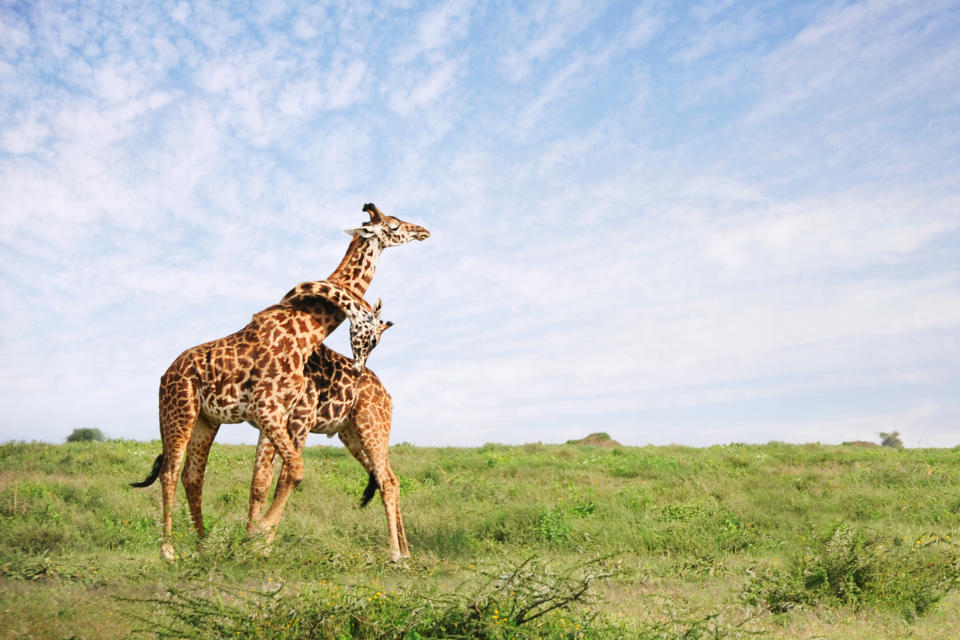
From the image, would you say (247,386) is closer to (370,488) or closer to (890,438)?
(370,488)

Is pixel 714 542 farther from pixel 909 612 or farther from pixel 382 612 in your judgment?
pixel 382 612


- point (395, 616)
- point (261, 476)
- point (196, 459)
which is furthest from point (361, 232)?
point (395, 616)

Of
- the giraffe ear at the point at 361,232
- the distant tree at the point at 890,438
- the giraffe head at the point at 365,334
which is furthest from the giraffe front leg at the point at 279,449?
the distant tree at the point at 890,438

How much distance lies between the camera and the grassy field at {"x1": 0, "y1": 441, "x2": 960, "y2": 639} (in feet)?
18.2

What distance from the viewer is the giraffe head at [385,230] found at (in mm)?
8992

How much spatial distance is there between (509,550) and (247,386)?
4542 mm

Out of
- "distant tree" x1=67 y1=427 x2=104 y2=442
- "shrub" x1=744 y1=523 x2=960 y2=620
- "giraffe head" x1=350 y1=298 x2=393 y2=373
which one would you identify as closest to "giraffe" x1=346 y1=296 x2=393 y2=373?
"giraffe head" x1=350 y1=298 x2=393 y2=373

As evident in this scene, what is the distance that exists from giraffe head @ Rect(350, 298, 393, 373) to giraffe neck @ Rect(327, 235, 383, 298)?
0.45 m

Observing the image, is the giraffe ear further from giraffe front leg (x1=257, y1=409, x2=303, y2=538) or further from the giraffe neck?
giraffe front leg (x1=257, y1=409, x2=303, y2=538)

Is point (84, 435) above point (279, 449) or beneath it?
above

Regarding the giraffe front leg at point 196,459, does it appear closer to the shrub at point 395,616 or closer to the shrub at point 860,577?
the shrub at point 395,616

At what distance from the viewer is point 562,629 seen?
17.9 feet

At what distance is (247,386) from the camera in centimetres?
813

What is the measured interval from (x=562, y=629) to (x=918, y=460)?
62.4 ft
